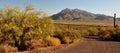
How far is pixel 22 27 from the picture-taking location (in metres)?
25.3

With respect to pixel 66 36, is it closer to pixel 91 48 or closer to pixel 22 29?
pixel 91 48

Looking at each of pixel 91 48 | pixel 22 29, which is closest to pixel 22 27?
pixel 22 29

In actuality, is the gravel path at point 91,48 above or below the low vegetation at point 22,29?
below

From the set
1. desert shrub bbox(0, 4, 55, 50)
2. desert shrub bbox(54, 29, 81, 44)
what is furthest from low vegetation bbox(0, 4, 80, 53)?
desert shrub bbox(54, 29, 81, 44)

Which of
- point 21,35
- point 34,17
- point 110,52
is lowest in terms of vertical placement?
point 110,52

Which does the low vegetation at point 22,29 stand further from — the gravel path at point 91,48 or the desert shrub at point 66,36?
the desert shrub at point 66,36

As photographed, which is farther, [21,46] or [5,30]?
[21,46]

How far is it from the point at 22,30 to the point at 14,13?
1758mm

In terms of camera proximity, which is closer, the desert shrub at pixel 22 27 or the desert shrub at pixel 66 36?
the desert shrub at pixel 22 27

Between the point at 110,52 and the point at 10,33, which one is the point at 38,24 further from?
the point at 110,52

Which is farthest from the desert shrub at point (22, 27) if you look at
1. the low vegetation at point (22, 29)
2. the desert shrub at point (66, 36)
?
the desert shrub at point (66, 36)

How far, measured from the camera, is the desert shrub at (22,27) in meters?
24.6

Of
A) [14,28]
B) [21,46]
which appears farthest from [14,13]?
[21,46]

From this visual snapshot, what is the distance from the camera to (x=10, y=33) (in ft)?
81.0
